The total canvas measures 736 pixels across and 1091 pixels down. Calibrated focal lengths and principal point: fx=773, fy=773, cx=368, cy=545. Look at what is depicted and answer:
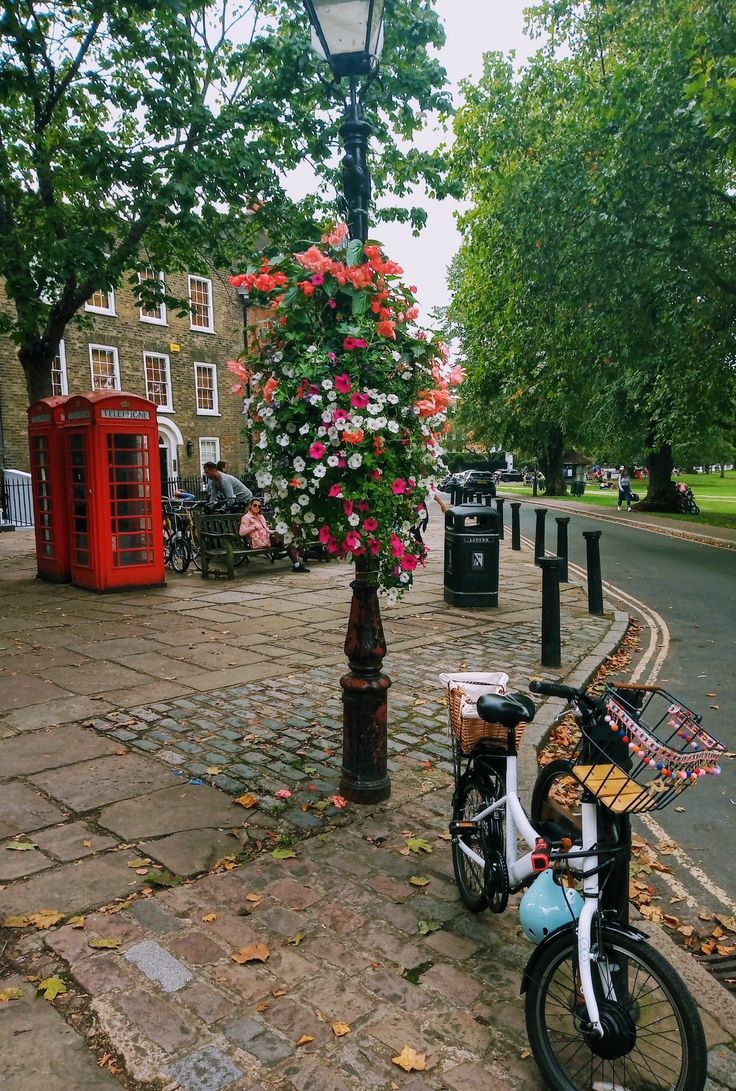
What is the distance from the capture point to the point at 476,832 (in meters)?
3.17

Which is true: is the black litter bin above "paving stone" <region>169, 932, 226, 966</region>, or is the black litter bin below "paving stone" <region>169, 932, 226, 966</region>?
above

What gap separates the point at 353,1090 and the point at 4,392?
26.0 m

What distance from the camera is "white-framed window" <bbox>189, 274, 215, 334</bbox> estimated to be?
3164cm

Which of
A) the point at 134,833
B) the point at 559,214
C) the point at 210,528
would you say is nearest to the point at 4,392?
the point at 210,528

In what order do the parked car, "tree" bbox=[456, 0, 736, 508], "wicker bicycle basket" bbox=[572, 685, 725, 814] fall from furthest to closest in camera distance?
the parked car < "tree" bbox=[456, 0, 736, 508] < "wicker bicycle basket" bbox=[572, 685, 725, 814]

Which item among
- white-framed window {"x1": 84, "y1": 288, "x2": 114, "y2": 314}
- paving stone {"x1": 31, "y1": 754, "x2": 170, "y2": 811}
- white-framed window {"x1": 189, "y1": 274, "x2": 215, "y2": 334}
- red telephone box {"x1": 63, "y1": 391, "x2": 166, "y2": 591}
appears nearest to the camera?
paving stone {"x1": 31, "y1": 754, "x2": 170, "y2": 811}

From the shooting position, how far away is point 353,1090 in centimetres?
231

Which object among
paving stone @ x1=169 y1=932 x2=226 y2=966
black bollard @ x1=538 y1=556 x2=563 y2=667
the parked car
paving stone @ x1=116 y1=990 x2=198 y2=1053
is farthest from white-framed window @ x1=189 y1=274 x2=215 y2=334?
paving stone @ x1=116 y1=990 x2=198 y2=1053

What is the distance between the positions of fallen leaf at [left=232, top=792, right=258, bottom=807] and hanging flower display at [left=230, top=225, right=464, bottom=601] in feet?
4.91

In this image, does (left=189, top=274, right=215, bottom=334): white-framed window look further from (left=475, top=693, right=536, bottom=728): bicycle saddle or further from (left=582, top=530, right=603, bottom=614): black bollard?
(left=475, top=693, right=536, bottom=728): bicycle saddle

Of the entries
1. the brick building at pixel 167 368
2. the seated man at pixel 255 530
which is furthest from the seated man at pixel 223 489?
the brick building at pixel 167 368

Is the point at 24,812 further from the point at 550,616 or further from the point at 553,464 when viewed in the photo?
the point at 553,464

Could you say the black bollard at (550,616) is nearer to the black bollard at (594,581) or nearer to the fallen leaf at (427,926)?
the black bollard at (594,581)

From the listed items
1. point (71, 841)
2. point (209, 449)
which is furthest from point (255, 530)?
point (209, 449)
